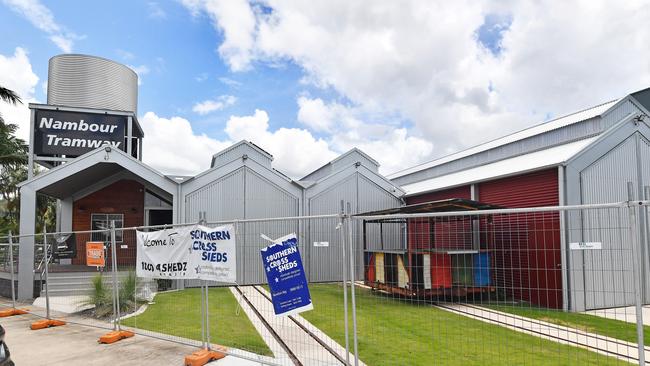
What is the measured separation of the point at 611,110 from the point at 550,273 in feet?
22.3

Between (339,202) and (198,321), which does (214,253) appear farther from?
(339,202)

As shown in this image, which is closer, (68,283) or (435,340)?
(435,340)

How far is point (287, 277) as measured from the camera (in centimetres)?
612

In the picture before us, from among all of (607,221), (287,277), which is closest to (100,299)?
(287,277)

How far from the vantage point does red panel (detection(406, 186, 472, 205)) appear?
1736 centimetres

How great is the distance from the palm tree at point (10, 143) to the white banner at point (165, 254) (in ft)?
58.6

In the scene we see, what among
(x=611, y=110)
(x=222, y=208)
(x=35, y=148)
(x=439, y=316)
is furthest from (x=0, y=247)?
(x=611, y=110)

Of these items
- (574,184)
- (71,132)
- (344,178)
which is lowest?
(574,184)

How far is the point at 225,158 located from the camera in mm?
20000

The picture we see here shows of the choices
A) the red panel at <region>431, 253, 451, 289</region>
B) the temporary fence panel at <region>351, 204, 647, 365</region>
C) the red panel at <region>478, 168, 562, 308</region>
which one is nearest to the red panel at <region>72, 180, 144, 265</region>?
the temporary fence panel at <region>351, 204, 647, 365</region>

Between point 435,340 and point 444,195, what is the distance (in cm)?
1106

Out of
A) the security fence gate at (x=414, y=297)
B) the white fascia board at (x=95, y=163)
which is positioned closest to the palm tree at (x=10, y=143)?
the white fascia board at (x=95, y=163)

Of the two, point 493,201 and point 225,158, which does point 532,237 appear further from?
point 225,158

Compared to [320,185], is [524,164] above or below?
above
